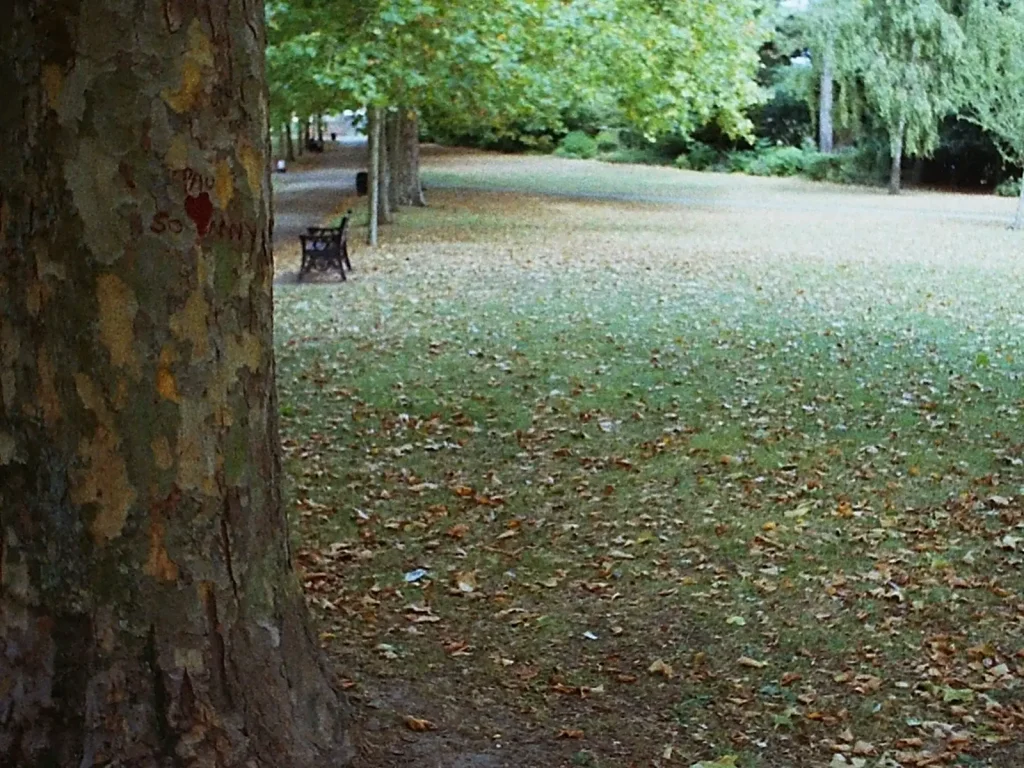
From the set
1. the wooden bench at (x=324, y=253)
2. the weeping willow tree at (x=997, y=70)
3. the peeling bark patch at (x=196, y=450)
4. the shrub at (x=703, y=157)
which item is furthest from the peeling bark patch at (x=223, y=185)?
the shrub at (x=703, y=157)

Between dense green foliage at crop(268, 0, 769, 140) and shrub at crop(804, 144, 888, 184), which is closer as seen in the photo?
dense green foliage at crop(268, 0, 769, 140)

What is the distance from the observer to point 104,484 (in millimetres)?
2914

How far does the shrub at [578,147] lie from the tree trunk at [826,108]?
35.1ft

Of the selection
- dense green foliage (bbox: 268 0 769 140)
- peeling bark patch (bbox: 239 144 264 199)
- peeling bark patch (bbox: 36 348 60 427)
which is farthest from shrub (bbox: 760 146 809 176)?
peeling bark patch (bbox: 36 348 60 427)

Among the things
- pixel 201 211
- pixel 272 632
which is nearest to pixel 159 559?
pixel 272 632

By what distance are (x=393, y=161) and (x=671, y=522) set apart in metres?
22.1

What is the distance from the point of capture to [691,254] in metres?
20.8

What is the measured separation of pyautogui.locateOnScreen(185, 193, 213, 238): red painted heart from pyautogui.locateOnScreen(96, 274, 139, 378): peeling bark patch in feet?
0.71

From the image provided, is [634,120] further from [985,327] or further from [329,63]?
[985,327]

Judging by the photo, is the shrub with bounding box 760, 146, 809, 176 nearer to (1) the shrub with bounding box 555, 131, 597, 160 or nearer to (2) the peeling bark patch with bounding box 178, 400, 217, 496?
(1) the shrub with bounding box 555, 131, 597, 160

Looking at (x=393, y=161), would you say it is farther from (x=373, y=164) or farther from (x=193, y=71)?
(x=193, y=71)

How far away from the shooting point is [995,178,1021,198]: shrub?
119 ft

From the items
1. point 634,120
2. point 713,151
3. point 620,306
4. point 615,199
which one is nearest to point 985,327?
point 620,306

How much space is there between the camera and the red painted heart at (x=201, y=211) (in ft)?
9.43
